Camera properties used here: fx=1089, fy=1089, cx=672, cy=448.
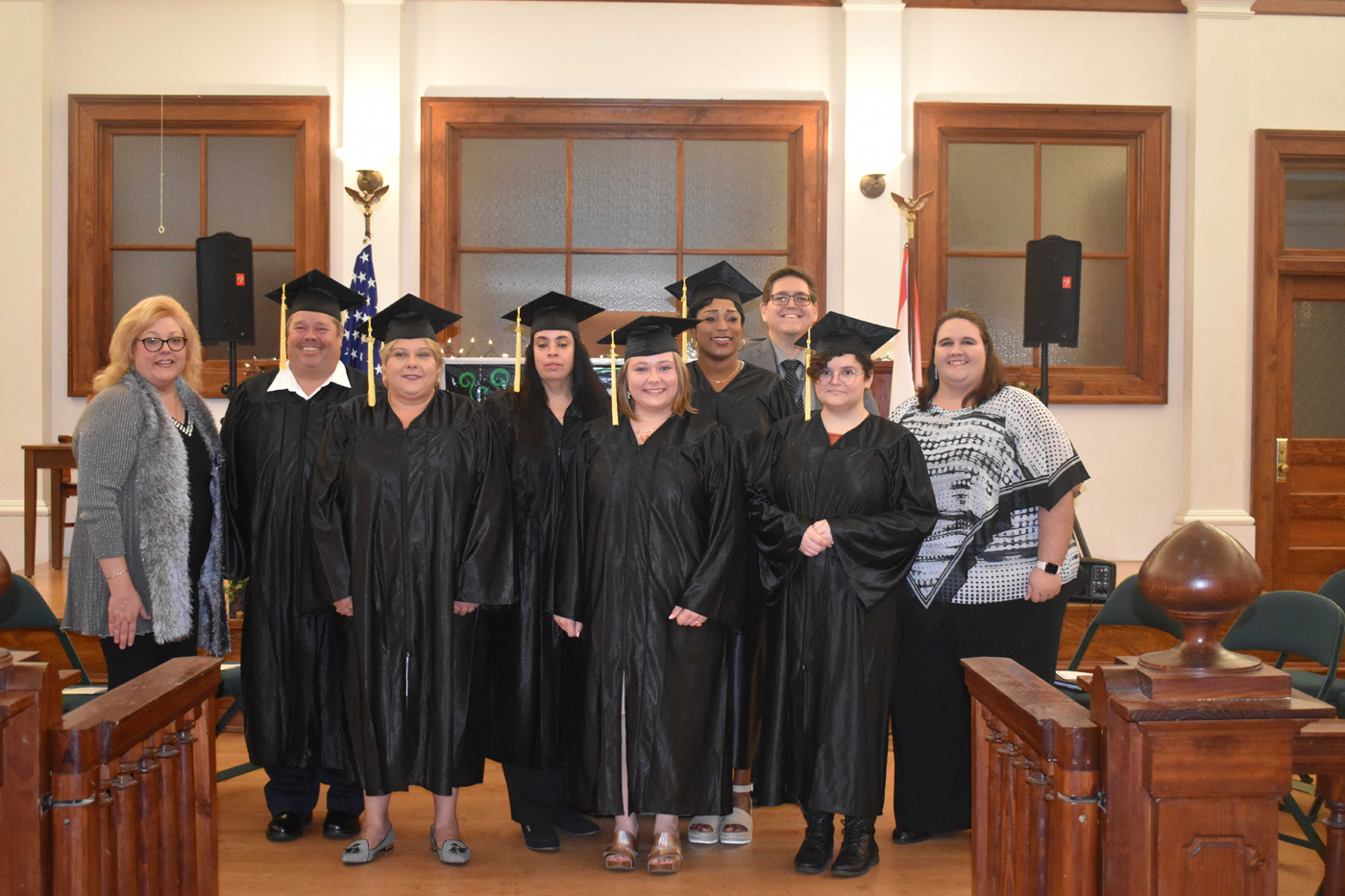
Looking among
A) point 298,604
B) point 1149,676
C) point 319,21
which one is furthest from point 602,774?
point 319,21

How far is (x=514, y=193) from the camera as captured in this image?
22.1 feet

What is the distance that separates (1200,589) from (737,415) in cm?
223

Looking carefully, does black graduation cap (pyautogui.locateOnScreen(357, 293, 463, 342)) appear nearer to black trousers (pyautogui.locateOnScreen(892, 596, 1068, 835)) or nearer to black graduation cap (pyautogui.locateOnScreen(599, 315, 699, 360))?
black graduation cap (pyautogui.locateOnScreen(599, 315, 699, 360))

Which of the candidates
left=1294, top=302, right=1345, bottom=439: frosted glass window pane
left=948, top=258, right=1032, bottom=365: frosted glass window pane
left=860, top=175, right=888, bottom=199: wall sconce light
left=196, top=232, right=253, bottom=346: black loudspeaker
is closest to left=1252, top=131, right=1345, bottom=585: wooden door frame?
left=1294, top=302, right=1345, bottom=439: frosted glass window pane

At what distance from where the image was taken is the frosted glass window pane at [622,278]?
6781 millimetres

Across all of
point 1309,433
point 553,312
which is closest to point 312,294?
point 553,312

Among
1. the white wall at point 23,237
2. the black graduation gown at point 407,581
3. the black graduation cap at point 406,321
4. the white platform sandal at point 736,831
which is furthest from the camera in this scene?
the white wall at point 23,237

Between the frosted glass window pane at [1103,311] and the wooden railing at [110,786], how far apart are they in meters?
5.92

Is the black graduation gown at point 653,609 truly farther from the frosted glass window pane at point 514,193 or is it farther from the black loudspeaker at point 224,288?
the frosted glass window pane at point 514,193

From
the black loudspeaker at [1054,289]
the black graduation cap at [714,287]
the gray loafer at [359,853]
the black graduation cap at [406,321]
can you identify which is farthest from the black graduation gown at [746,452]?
the black loudspeaker at [1054,289]

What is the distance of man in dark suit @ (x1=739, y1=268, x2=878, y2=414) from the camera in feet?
12.3

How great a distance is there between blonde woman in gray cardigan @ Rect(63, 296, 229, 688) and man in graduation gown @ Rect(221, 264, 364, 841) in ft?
0.46

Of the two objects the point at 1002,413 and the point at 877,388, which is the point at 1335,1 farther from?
the point at 1002,413

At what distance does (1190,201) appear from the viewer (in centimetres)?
660
